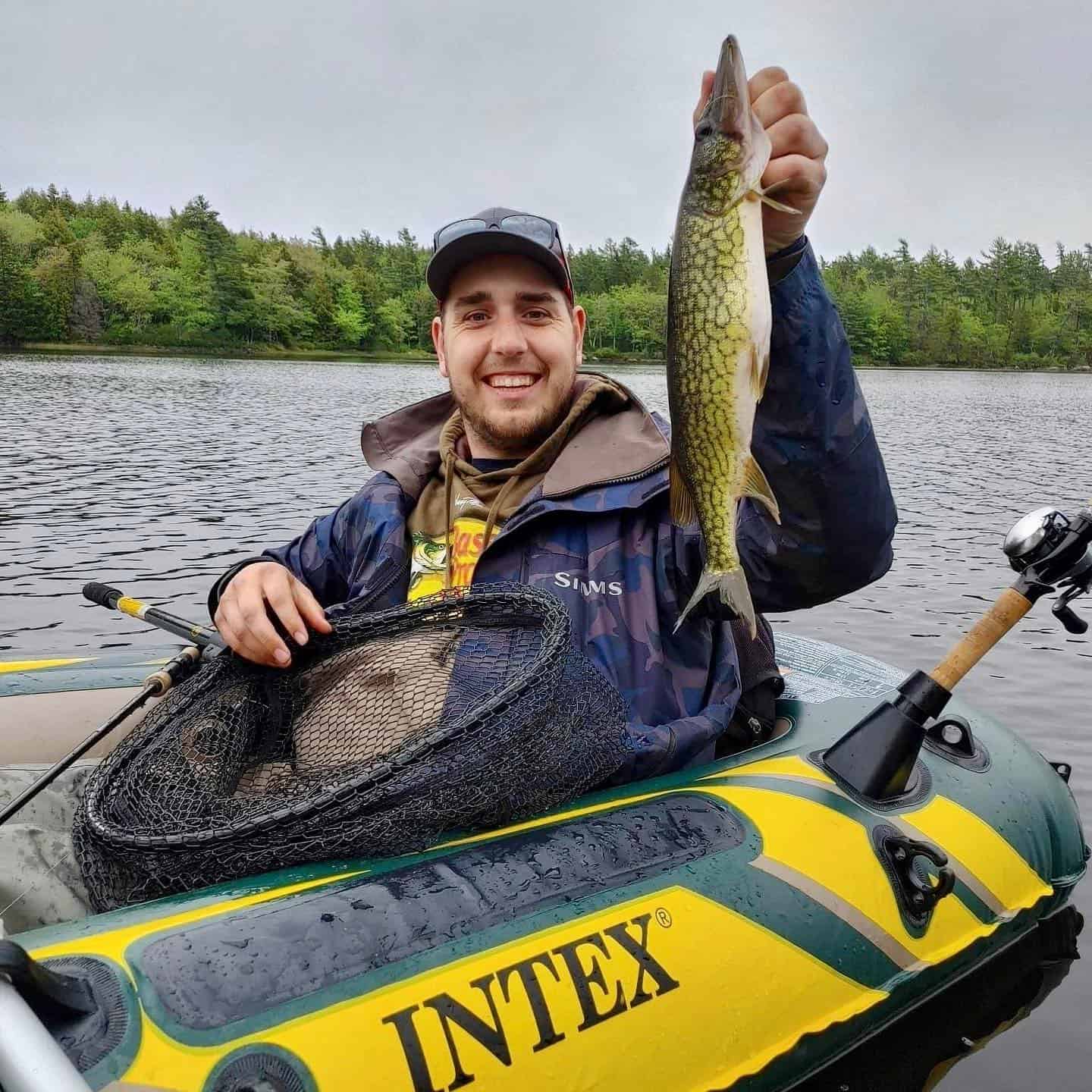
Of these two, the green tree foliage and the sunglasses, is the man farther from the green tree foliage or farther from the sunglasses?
the green tree foliage

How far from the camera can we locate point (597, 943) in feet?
8.29

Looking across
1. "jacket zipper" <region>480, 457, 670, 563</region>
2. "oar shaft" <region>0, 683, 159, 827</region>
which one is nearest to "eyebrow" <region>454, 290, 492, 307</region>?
"jacket zipper" <region>480, 457, 670, 563</region>

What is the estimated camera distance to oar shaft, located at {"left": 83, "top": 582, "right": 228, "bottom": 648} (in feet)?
11.3

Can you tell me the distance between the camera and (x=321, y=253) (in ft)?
378

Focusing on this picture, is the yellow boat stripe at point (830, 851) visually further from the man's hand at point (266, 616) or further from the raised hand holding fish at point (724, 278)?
the man's hand at point (266, 616)

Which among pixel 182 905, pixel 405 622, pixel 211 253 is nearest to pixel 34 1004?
pixel 182 905

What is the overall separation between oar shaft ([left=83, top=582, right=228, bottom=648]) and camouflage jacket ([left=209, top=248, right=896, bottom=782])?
13 cm

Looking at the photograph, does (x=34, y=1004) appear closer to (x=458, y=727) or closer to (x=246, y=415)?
(x=458, y=727)

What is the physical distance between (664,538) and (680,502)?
474 millimetres

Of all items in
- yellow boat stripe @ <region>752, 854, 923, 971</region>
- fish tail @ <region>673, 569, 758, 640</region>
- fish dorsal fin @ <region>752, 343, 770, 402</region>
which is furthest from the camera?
yellow boat stripe @ <region>752, 854, 923, 971</region>

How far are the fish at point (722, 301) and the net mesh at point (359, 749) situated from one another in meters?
0.64

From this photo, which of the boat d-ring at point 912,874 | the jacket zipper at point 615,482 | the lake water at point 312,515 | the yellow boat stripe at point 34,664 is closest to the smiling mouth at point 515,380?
the jacket zipper at point 615,482

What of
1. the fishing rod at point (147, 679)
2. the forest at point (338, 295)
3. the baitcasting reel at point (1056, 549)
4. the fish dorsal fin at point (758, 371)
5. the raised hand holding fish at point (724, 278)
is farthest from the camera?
the forest at point (338, 295)

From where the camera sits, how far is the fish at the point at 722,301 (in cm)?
217
